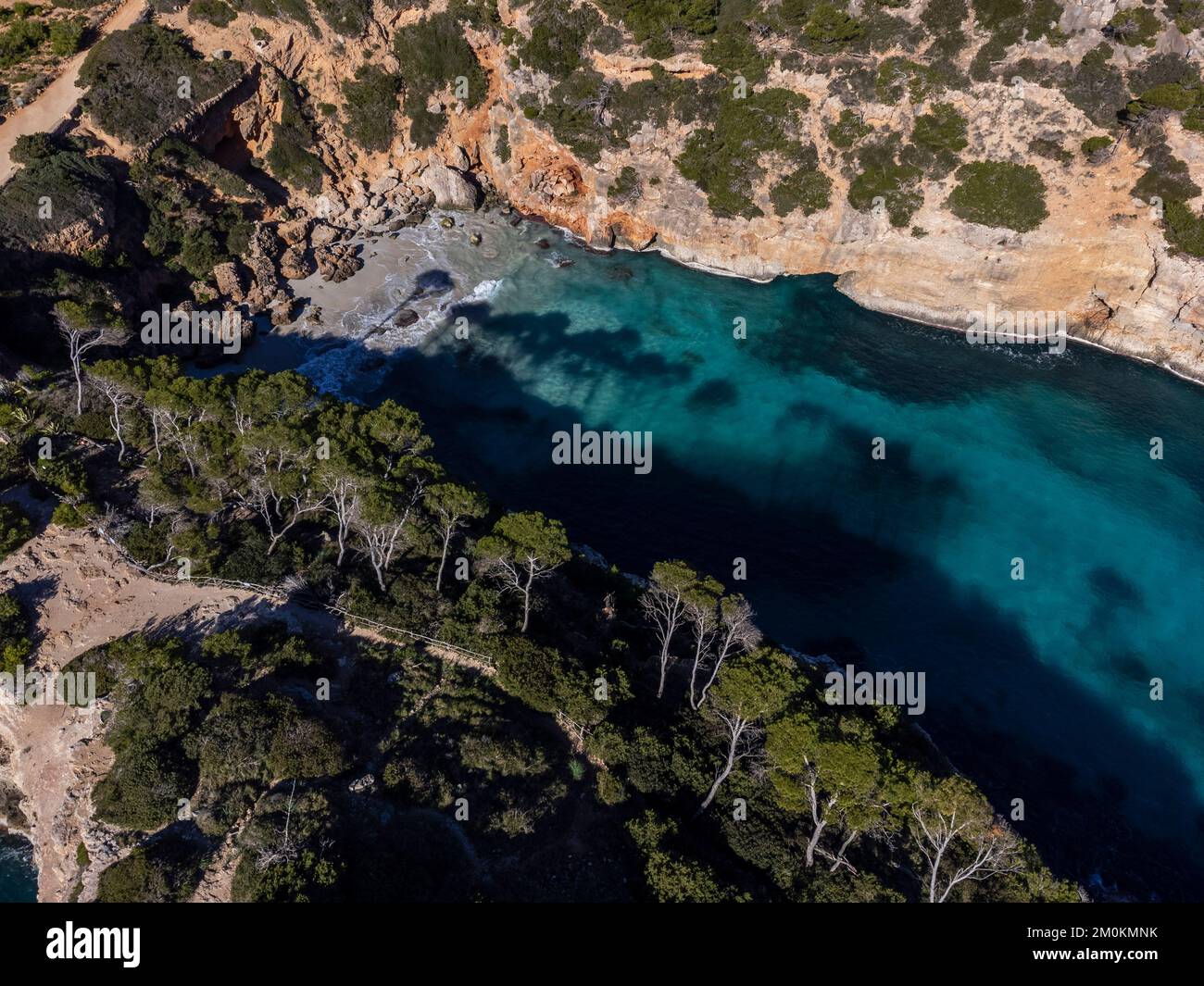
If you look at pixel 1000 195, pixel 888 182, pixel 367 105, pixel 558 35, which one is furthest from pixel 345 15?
pixel 1000 195

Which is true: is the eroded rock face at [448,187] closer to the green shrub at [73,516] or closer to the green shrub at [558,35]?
the green shrub at [558,35]

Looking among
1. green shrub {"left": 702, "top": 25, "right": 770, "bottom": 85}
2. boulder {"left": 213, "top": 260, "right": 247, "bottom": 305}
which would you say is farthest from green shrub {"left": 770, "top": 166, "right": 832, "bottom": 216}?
boulder {"left": 213, "top": 260, "right": 247, "bottom": 305}

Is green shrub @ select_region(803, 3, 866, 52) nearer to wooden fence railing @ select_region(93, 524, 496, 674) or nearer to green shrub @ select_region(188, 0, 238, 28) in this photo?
green shrub @ select_region(188, 0, 238, 28)

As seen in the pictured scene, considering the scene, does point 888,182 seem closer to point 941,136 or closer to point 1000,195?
point 941,136

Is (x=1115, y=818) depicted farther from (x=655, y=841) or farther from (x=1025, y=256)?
(x=1025, y=256)

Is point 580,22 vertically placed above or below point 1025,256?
above

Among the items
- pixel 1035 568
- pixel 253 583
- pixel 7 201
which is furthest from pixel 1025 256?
pixel 7 201
